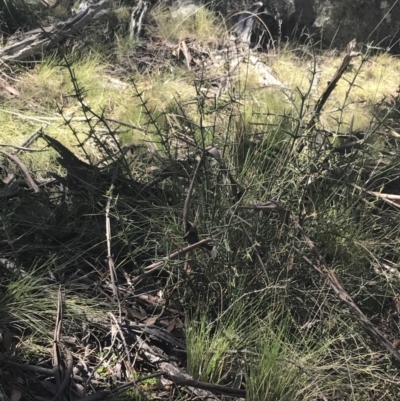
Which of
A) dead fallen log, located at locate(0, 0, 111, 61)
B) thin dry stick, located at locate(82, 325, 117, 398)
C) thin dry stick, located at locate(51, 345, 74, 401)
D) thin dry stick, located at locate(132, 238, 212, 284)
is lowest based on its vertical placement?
thin dry stick, located at locate(82, 325, 117, 398)

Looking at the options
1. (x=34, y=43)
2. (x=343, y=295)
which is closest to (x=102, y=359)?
(x=343, y=295)

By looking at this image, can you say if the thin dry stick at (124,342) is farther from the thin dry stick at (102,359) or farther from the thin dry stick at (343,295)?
the thin dry stick at (343,295)

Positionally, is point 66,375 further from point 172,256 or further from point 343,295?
point 343,295

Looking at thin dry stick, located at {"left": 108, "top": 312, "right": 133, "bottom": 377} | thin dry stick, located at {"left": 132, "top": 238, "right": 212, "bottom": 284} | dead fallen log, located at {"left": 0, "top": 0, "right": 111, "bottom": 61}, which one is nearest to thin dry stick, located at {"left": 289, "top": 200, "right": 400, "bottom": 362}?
thin dry stick, located at {"left": 132, "top": 238, "right": 212, "bottom": 284}

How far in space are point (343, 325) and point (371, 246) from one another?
1.44ft

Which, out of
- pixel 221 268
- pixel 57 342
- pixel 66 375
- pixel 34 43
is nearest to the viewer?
pixel 66 375

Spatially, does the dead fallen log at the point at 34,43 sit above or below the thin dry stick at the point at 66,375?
above

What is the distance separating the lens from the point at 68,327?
210 cm

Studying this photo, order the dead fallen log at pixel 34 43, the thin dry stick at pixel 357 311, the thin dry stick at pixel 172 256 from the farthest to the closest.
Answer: the dead fallen log at pixel 34 43, the thin dry stick at pixel 172 256, the thin dry stick at pixel 357 311

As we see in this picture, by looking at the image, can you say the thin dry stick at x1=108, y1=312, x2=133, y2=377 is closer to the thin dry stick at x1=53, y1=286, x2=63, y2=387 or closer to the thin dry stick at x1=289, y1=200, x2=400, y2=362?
the thin dry stick at x1=53, y1=286, x2=63, y2=387

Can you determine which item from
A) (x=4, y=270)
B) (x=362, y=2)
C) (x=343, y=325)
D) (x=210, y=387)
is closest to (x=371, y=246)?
(x=343, y=325)

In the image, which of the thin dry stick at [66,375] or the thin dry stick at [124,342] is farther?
the thin dry stick at [124,342]

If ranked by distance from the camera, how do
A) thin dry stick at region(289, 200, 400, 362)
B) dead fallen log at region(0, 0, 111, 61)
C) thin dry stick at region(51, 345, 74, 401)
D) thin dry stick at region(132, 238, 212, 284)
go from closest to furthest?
thin dry stick at region(51, 345, 74, 401)
thin dry stick at region(289, 200, 400, 362)
thin dry stick at region(132, 238, 212, 284)
dead fallen log at region(0, 0, 111, 61)

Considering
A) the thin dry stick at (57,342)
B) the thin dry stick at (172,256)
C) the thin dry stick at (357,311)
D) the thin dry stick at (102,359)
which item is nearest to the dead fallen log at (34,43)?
the thin dry stick at (172,256)
